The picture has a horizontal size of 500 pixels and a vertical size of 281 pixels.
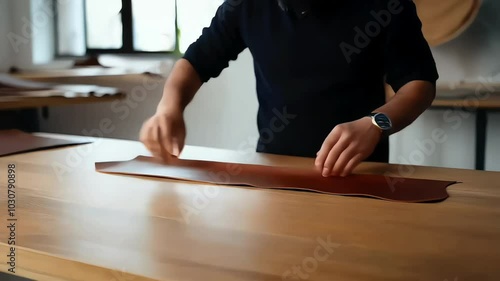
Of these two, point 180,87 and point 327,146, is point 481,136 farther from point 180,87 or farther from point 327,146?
point 327,146

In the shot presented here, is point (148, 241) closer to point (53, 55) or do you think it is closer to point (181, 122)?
point (181, 122)

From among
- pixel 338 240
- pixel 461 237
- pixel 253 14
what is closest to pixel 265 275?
pixel 338 240

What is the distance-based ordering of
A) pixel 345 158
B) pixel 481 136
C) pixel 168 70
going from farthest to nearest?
1. pixel 168 70
2. pixel 481 136
3. pixel 345 158

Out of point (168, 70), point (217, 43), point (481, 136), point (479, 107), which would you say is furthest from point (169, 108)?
point (168, 70)

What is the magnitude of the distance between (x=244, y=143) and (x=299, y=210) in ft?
6.97

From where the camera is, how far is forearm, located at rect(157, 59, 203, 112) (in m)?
1.12

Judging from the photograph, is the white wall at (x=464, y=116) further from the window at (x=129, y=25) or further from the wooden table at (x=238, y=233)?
the wooden table at (x=238, y=233)

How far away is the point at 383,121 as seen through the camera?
885 mm

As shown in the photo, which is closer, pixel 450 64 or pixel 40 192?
pixel 40 192

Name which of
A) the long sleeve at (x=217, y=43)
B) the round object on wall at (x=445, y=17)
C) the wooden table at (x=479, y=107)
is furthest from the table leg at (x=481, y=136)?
the long sleeve at (x=217, y=43)

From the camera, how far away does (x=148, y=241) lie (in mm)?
559

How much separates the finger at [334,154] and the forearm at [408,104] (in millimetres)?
136

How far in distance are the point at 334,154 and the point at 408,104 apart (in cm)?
23

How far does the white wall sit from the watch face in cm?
145
